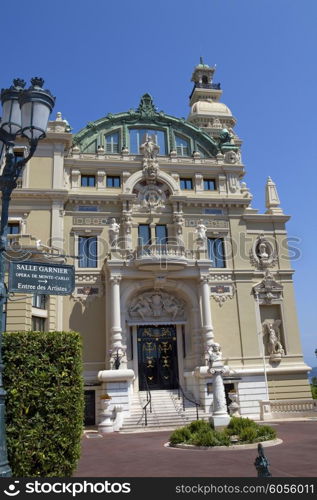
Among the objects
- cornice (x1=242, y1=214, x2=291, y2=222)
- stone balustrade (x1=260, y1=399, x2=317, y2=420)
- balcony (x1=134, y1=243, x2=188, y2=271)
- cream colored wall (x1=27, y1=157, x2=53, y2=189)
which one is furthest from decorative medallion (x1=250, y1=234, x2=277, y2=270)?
cream colored wall (x1=27, y1=157, x2=53, y2=189)

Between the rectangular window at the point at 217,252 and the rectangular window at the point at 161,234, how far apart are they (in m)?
3.30

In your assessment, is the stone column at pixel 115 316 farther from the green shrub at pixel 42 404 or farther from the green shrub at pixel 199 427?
the green shrub at pixel 42 404

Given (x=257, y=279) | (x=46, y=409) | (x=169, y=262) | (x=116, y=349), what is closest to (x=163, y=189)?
(x=169, y=262)

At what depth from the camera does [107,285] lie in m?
28.9

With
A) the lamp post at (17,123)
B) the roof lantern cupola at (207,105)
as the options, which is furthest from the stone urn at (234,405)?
the roof lantern cupola at (207,105)

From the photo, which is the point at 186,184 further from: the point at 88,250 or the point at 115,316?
the point at 115,316

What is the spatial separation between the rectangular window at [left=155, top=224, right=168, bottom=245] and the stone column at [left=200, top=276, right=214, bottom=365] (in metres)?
4.48

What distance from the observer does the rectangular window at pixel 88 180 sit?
106 feet

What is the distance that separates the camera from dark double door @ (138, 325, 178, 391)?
2911 centimetres

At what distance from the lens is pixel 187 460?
1305 centimetres

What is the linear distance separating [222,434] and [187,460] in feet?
9.55

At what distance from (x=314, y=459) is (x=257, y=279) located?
66.4 ft

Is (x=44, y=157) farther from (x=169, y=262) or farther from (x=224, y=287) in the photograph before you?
(x=224, y=287)

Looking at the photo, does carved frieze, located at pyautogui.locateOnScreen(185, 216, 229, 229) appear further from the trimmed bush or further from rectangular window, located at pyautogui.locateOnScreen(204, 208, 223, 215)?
the trimmed bush
